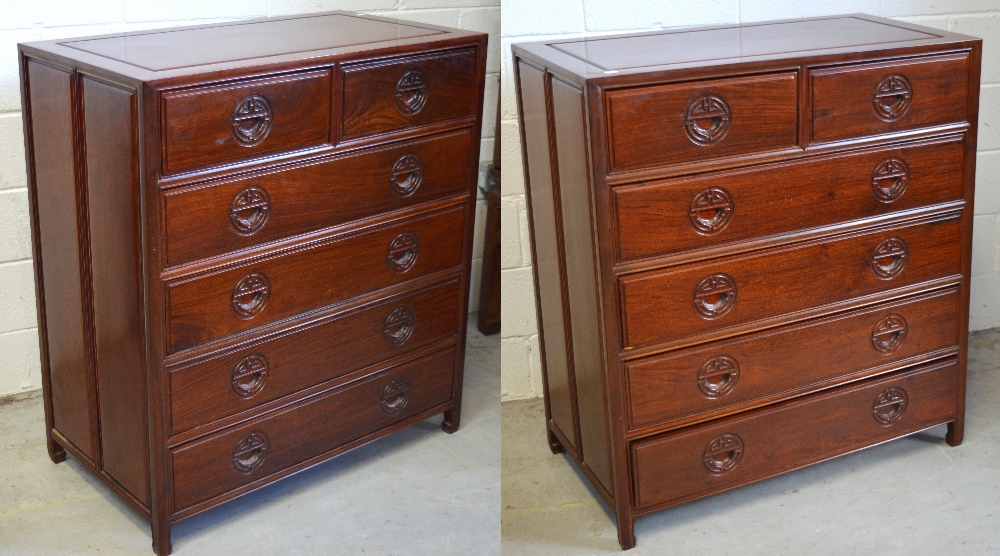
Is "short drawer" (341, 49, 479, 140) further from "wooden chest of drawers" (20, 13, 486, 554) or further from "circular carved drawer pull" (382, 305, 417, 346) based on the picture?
"circular carved drawer pull" (382, 305, 417, 346)

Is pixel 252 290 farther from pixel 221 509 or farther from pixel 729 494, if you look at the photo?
pixel 729 494

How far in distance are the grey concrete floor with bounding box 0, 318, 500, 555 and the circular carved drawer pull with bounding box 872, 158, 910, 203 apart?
3.11 feet

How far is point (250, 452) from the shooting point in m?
2.27

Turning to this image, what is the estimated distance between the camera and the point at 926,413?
251 cm

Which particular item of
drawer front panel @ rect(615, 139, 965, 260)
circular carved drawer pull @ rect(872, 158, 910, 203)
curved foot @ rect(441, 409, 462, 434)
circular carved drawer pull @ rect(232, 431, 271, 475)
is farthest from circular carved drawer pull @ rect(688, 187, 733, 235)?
circular carved drawer pull @ rect(232, 431, 271, 475)

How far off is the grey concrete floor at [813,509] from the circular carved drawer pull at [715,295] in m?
0.54

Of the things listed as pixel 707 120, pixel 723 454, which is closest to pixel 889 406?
pixel 723 454

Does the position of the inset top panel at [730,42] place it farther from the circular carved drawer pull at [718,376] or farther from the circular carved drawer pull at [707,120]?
the circular carved drawer pull at [718,376]

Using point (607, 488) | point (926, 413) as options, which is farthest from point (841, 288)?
point (607, 488)

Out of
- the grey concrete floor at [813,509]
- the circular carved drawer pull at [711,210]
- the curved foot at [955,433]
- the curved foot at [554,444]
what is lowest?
the grey concrete floor at [813,509]

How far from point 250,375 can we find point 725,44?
4.20 feet

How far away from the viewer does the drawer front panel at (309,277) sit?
6.65ft

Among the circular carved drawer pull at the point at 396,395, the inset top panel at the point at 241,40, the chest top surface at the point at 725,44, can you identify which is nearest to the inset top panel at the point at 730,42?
the chest top surface at the point at 725,44

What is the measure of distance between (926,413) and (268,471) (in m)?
1.64
